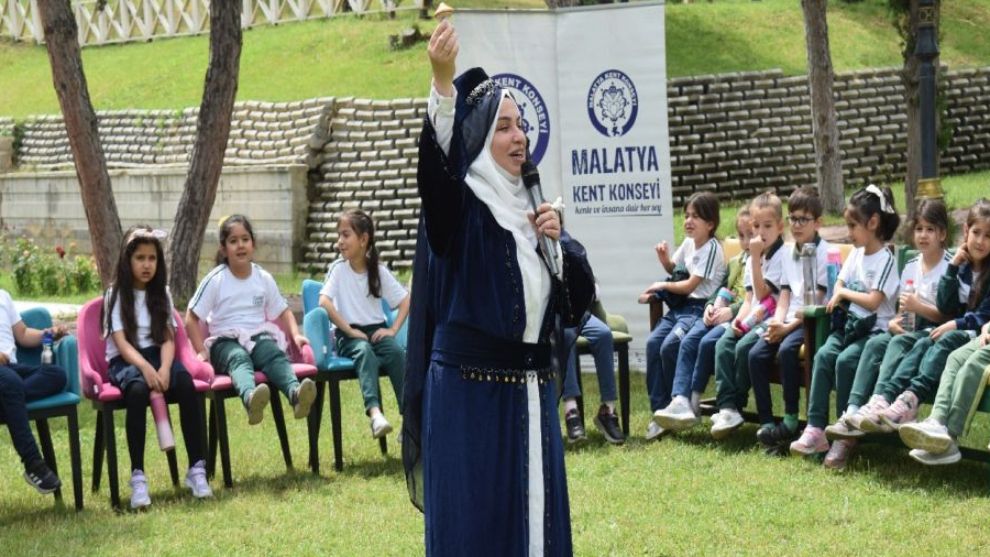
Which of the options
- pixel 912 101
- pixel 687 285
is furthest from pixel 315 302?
pixel 912 101

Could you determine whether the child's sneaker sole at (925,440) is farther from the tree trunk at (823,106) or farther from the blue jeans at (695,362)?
the tree trunk at (823,106)

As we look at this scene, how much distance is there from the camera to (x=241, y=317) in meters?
8.05

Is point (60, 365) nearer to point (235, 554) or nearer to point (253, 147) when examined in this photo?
point (235, 554)

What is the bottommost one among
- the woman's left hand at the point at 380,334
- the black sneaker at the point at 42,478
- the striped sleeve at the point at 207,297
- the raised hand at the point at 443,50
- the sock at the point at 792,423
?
the sock at the point at 792,423

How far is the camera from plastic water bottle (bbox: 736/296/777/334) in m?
8.03

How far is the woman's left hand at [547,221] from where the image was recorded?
4.32 metres

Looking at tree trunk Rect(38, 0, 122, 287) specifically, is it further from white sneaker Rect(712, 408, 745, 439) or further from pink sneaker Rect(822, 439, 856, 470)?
pink sneaker Rect(822, 439, 856, 470)

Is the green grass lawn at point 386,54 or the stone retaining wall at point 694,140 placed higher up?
the green grass lawn at point 386,54

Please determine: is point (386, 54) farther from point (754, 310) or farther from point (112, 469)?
point (112, 469)

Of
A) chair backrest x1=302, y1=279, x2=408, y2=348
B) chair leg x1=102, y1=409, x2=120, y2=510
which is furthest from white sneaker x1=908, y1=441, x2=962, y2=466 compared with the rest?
chair leg x1=102, y1=409, x2=120, y2=510

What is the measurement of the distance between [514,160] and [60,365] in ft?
12.8

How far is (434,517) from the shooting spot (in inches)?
175

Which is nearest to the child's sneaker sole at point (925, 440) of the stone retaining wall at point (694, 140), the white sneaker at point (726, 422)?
the white sneaker at point (726, 422)

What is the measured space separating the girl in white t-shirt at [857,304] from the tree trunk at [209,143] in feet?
28.3
